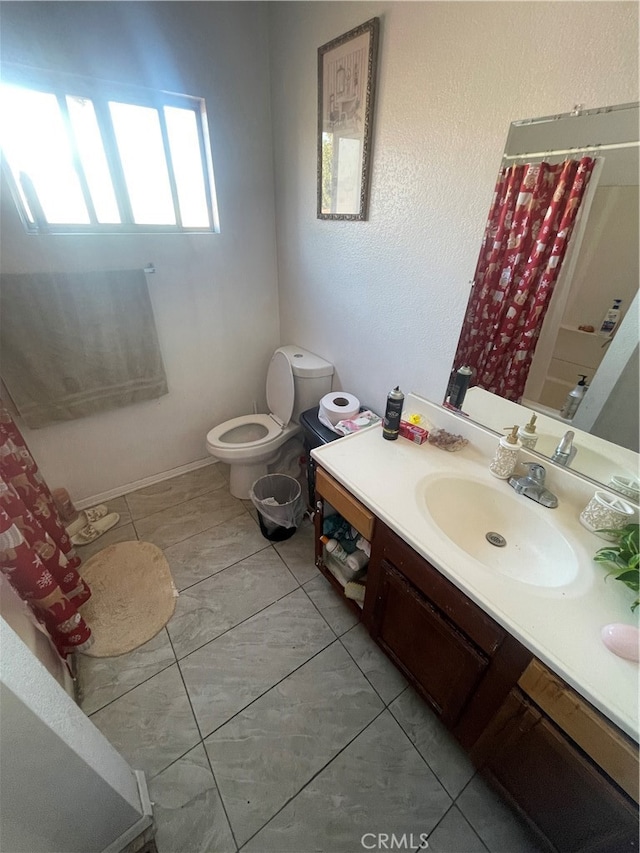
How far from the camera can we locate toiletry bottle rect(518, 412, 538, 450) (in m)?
1.06

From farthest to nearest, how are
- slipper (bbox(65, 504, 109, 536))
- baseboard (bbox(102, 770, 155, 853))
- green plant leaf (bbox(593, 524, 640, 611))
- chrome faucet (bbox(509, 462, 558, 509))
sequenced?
slipper (bbox(65, 504, 109, 536))
chrome faucet (bbox(509, 462, 558, 509))
baseboard (bbox(102, 770, 155, 853))
green plant leaf (bbox(593, 524, 640, 611))

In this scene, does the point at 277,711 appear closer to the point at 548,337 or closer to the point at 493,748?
the point at 493,748

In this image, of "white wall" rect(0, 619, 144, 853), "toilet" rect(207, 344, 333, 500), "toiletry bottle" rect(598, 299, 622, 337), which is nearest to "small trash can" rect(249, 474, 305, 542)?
"toilet" rect(207, 344, 333, 500)

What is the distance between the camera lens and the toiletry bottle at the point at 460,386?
3.93 feet

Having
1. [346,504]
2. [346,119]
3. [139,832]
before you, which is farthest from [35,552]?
[346,119]

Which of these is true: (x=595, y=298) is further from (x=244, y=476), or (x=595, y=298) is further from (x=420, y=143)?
(x=244, y=476)

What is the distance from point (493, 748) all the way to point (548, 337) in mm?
1115

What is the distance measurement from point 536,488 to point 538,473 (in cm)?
5

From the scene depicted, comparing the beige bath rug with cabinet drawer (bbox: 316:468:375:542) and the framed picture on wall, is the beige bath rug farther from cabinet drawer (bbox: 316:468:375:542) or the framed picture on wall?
the framed picture on wall

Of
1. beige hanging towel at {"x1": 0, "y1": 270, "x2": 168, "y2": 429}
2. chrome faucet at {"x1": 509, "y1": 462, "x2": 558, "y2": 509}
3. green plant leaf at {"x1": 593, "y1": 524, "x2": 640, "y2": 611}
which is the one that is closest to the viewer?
green plant leaf at {"x1": 593, "y1": 524, "x2": 640, "y2": 611}

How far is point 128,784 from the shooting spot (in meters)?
0.89

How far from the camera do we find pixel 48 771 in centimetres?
66

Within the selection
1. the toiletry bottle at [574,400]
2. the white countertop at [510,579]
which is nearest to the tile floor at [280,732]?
the white countertop at [510,579]

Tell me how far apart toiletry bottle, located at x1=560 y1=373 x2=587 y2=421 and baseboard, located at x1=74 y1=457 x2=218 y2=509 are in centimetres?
203
